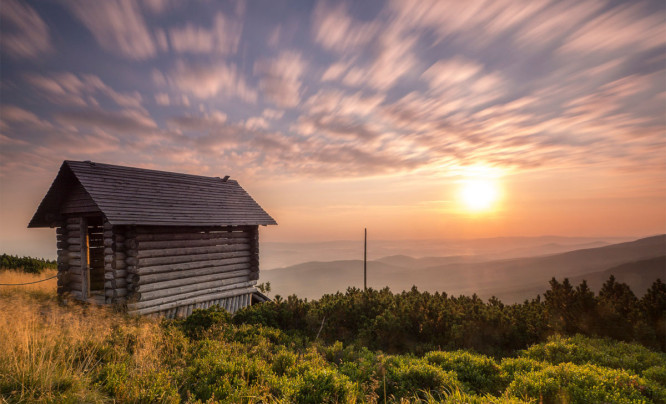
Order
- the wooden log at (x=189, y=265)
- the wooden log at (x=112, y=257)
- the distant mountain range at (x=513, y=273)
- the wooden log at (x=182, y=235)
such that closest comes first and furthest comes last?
the wooden log at (x=112, y=257)
the wooden log at (x=189, y=265)
the wooden log at (x=182, y=235)
the distant mountain range at (x=513, y=273)

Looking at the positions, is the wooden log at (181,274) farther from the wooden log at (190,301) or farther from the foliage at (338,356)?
the foliage at (338,356)

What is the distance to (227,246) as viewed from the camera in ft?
50.8

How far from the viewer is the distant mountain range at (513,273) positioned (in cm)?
7281

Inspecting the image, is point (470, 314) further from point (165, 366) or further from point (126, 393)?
point (126, 393)

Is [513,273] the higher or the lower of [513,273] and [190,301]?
the lower

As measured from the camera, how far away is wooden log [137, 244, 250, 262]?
12.3m

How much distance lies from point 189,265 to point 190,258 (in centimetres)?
30

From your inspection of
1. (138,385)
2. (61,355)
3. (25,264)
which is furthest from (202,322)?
(25,264)

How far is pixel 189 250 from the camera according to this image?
45.3 ft

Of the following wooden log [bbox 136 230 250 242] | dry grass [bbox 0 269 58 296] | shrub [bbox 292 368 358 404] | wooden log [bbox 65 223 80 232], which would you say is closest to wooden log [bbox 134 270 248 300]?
wooden log [bbox 136 230 250 242]

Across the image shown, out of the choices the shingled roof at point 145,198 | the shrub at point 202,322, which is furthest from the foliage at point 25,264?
the shrub at point 202,322

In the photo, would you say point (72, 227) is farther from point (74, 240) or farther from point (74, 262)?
point (74, 262)

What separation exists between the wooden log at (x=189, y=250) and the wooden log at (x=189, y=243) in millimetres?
142

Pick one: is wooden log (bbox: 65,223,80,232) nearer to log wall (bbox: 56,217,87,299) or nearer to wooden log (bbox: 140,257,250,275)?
log wall (bbox: 56,217,87,299)
